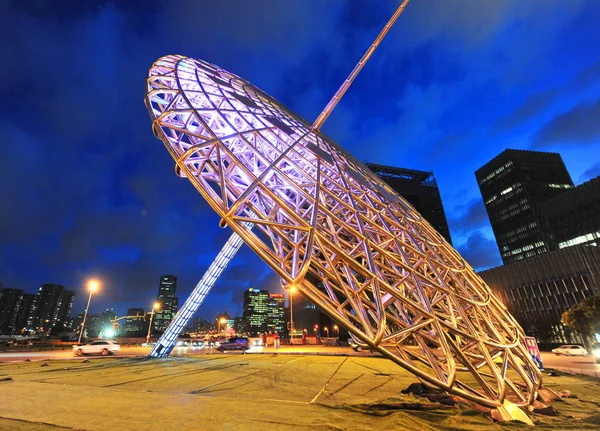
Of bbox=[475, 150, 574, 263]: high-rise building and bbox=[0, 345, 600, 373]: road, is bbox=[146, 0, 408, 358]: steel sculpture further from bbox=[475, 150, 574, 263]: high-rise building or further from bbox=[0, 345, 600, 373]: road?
bbox=[475, 150, 574, 263]: high-rise building

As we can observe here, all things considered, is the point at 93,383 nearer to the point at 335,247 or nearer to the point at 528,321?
the point at 335,247

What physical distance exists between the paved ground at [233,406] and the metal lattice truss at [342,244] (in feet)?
4.19

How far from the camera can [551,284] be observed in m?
58.7

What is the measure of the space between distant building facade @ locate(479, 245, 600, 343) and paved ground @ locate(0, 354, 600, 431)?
57700 mm

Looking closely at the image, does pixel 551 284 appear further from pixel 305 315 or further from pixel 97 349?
pixel 97 349

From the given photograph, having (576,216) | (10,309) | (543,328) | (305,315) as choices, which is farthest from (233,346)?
(10,309)

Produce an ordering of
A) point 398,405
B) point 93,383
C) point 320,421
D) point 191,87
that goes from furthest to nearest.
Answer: point 191,87, point 93,383, point 398,405, point 320,421

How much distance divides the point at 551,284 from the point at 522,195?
91.4 meters

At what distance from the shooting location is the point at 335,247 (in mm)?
7836

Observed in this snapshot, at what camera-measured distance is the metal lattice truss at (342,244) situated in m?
7.74

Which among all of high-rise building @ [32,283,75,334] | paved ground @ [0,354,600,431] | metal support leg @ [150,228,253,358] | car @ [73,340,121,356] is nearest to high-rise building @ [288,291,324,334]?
metal support leg @ [150,228,253,358]

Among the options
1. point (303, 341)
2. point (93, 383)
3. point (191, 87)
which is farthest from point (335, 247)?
point (303, 341)

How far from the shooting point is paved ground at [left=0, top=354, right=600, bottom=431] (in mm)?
6637

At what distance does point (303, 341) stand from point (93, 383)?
166ft
